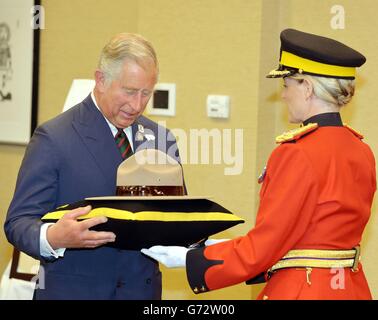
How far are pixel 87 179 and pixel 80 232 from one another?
0.81 feet

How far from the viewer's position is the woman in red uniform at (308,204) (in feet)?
6.59

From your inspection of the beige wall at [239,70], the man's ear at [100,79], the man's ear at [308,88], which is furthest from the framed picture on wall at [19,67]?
the man's ear at [308,88]

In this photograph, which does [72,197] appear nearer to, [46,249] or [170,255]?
[46,249]

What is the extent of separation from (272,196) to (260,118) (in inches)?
59.6

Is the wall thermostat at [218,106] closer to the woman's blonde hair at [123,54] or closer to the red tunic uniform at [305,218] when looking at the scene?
the woman's blonde hair at [123,54]

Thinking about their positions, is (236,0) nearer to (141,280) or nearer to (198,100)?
(198,100)

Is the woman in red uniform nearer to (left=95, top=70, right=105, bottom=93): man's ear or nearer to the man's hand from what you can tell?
the man's hand

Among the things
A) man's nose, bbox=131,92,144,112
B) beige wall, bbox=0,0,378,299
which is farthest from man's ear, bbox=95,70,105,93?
beige wall, bbox=0,0,378,299

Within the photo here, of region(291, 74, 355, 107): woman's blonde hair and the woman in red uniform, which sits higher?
region(291, 74, 355, 107): woman's blonde hair

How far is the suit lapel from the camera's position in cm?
234

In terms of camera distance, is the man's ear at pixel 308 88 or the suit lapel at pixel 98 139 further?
the suit lapel at pixel 98 139

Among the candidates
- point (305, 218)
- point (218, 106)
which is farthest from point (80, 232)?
point (218, 106)

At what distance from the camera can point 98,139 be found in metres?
2.37

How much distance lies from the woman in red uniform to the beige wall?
1.21 metres
